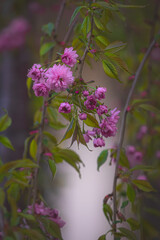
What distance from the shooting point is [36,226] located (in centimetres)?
55

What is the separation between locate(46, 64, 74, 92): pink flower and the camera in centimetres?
49

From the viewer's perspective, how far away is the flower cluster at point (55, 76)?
491 mm

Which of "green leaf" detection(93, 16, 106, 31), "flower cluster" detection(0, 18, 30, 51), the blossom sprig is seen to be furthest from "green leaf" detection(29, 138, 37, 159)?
"flower cluster" detection(0, 18, 30, 51)

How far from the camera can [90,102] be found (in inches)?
20.0

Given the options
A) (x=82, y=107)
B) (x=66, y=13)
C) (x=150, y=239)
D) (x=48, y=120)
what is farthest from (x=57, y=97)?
(x=66, y=13)

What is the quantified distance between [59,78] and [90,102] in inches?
2.8

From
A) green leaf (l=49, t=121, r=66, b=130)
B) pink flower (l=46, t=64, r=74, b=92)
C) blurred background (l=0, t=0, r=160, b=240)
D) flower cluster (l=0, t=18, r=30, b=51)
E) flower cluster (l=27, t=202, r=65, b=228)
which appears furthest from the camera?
flower cluster (l=0, t=18, r=30, b=51)

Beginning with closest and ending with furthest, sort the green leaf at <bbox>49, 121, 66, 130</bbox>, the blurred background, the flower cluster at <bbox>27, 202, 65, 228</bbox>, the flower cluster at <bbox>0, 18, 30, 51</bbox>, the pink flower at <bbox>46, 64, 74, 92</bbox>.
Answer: the pink flower at <bbox>46, 64, 74, 92</bbox>
the flower cluster at <bbox>27, 202, 65, 228</bbox>
the green leaf at <bbox>49, 121, 66, 130</bbox>
the blurred background
the flower cluster at <bbox>0, 18, 30, 51</bbox>

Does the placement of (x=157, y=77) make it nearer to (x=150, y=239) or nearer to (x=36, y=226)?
(x=150, y=239)

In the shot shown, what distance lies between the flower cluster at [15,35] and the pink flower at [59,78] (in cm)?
108

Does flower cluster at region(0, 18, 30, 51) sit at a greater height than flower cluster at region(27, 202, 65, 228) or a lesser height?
greater

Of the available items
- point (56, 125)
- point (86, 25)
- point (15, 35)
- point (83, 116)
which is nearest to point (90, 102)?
point (83, 116)

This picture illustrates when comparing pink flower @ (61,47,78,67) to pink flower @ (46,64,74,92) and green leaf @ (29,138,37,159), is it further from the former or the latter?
green leaf @ (29,138,37,159)

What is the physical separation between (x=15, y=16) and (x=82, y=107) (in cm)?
131
